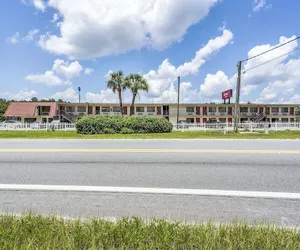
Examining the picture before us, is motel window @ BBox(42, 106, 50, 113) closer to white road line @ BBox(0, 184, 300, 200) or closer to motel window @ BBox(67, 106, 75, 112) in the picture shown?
motel window @ BBox(67, 106, 75, 112)

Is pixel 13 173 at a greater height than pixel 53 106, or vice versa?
pixel 53 106

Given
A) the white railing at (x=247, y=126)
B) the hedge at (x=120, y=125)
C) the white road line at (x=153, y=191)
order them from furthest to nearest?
the white railing at (x=247, y=126)
the hedge at (x=120, y=125)
the white road line at (x=153, y=191)

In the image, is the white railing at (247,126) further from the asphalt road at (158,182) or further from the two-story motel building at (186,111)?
the two-story motel building at (186,111)

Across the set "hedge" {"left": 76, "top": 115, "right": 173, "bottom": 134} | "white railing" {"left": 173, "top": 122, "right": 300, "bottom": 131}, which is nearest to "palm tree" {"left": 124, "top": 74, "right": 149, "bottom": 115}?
"white railing" {"left": 173, "top": 122, "right": 300, "bottom": 131}

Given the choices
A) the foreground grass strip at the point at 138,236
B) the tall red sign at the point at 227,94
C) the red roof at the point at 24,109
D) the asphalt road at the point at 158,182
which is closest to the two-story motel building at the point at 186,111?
the red roof at the point at 24,109

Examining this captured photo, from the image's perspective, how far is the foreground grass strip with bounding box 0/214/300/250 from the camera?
2.13 m

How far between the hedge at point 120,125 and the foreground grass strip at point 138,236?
1521cm

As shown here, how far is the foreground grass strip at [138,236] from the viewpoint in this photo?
2133mm

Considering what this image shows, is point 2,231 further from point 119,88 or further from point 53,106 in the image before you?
point 53,106

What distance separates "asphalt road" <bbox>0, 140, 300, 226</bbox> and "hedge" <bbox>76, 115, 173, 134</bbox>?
34.2 feet

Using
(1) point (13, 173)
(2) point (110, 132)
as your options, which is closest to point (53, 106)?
(2) point (110, 132)

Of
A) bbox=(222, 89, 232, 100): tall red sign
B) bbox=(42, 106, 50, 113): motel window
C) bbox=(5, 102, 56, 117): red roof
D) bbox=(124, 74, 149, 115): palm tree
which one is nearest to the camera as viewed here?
bbox=(124, 74, 149, 115): palm tree

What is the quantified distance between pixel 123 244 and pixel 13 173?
441cm

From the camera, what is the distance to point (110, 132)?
57.6 feet
